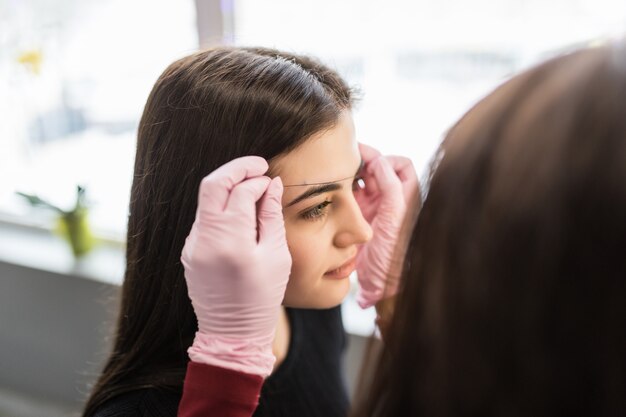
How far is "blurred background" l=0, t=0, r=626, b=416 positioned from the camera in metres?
1.13

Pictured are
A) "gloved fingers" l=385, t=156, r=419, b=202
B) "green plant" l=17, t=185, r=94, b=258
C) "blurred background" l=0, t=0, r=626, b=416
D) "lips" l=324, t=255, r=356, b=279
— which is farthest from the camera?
"green plant" l=17, t=185, r=94, b=258

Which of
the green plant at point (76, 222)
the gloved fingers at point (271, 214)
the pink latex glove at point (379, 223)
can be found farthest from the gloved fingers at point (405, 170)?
the green plant at point (76, 222)

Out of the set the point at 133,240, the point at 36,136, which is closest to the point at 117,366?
the point at 133,240

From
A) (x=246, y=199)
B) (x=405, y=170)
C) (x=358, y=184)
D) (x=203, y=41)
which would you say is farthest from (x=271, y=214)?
(x=203, y=41)

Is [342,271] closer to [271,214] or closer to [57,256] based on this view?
[271,214]

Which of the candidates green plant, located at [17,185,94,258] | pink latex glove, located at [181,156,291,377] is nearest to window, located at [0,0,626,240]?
green plant, located at [17,185,94,258]

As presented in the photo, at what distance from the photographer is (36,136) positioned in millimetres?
1775

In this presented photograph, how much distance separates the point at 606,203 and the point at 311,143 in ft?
1.45

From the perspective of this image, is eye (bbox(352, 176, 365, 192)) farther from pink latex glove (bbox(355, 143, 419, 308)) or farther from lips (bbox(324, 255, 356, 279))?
lips (bbox(324, 255, 356, 279))

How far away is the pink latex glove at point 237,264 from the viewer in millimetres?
642

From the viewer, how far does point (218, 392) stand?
2.18 feet

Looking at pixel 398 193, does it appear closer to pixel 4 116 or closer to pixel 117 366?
pixel 117 366

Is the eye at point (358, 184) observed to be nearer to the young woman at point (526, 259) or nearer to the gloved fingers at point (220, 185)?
the gloved fingers at point (220, 185)

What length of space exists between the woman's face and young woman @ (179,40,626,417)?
0.30 m
